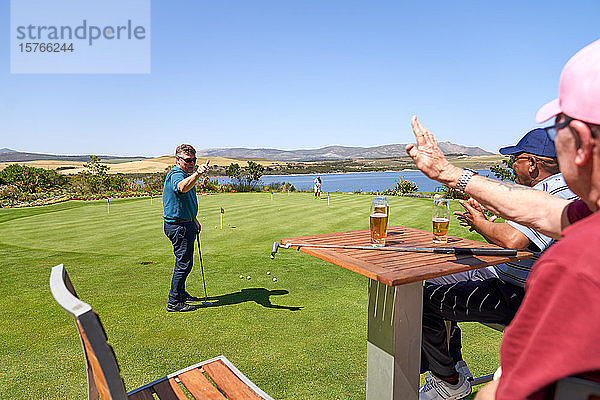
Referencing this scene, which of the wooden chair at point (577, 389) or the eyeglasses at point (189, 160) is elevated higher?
the eyeglasses at point (189, 160)

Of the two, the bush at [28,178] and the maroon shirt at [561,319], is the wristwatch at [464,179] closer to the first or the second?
the maroon shirt at [561,319]

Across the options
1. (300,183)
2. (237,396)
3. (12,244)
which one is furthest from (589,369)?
(300,183)

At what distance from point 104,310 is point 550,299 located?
5098mm

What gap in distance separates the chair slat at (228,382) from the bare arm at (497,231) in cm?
166

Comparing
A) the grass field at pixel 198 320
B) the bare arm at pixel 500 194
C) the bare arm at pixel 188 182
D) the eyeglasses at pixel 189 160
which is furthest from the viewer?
the eyeglasses at pixel 189 160

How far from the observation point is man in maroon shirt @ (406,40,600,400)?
78 centimetres

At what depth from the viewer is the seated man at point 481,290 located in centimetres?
252

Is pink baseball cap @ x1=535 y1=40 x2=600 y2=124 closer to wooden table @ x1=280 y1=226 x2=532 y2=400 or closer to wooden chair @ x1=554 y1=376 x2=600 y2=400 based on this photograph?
wooden chair @ x1=554 y1=376 x2=600 y2=400

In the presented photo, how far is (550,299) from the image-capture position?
31.9 inches

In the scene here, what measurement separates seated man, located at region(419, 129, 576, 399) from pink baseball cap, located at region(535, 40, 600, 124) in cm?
158

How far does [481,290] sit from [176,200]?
3.60 m

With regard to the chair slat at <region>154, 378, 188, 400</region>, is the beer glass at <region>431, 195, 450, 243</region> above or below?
above

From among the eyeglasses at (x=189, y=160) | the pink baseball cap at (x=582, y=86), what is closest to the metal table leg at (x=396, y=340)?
the pink baseball cap at (x=582, y=86)

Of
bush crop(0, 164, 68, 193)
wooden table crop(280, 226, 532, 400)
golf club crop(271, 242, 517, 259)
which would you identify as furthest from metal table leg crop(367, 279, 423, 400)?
bush crop(0, 164, 68, 193)
